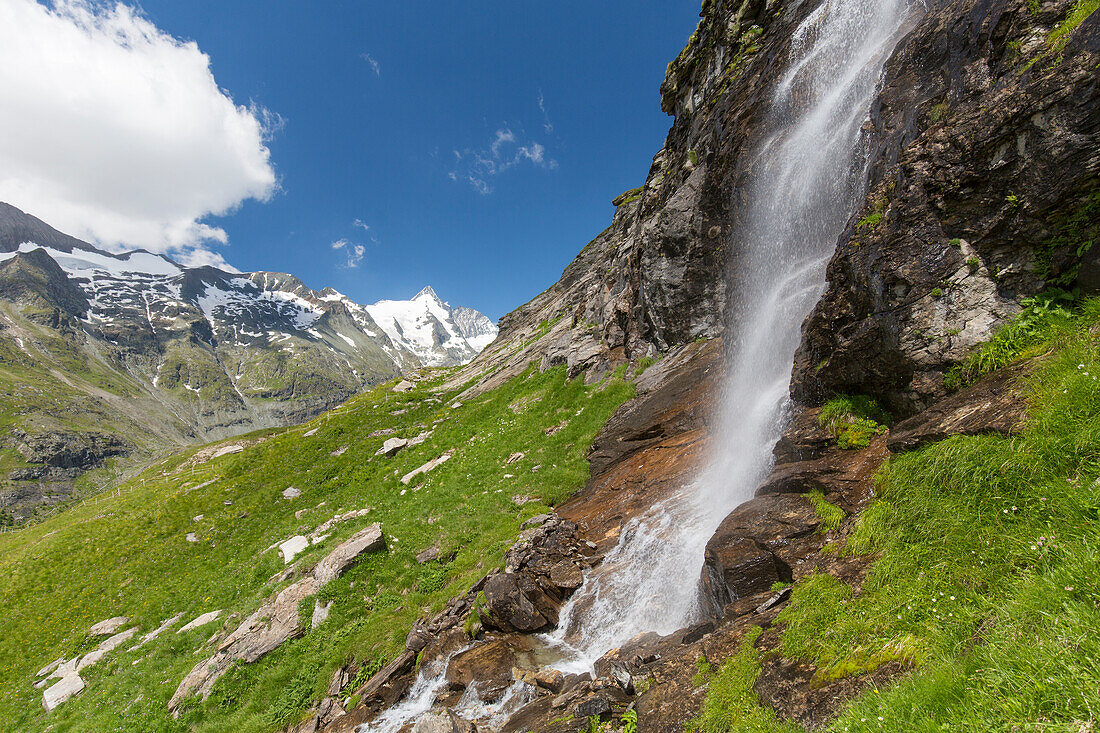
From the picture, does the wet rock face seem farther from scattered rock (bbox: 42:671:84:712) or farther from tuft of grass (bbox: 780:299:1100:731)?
scattered rock (bbox: 42:671:84:712)

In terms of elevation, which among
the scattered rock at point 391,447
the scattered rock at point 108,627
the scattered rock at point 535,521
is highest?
the scattered rock at point 391,447

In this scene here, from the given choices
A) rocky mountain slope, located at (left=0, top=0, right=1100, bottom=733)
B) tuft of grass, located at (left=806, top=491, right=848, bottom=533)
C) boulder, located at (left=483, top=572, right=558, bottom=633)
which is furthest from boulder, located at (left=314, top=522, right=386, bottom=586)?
tuft of grass, located at (left=806, top=491, right=848, bottom=533)

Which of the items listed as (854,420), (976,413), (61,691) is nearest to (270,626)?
(61,691)

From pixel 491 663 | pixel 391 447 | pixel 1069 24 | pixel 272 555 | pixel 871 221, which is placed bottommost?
pixel 491 663

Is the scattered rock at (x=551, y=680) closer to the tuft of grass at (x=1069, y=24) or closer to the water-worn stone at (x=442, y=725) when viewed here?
the water-worn stone at (x=442, y=725)

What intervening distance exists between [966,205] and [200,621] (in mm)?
28268

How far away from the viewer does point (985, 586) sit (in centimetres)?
517

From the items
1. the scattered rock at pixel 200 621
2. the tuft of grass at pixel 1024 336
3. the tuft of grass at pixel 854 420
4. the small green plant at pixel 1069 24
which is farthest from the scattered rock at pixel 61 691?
the small green plant at pixel 1069 24

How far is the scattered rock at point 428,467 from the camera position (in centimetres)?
2570

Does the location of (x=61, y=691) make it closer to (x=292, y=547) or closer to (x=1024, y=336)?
(x=292, y=547)

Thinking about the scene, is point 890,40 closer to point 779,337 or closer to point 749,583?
point 779,337

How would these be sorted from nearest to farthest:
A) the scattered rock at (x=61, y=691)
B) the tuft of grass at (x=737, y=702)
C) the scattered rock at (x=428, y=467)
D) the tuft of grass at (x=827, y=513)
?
1. the tuft of grass at (x=737, y=702)
2. the tuft of grass at (x=827, y=513)
3. the scattered rock at (x=61, y=691)
4. the scattered rock at (x=428, y=467)

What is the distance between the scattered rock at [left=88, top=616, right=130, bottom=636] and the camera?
18953 mm

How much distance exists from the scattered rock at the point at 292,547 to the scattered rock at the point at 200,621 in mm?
2885
